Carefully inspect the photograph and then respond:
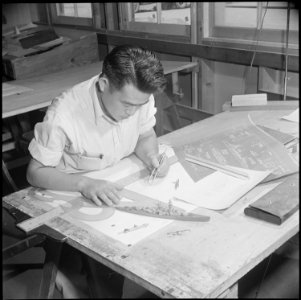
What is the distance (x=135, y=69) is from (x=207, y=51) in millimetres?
1623

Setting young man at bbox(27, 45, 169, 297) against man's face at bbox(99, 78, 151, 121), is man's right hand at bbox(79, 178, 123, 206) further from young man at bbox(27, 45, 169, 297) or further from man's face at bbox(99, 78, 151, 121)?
man's face at bbox(99, 78, 151, 121)

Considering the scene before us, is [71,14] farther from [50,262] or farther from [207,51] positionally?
[50,262]

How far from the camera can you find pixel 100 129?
4.30 ft

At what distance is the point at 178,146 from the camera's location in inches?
56.8

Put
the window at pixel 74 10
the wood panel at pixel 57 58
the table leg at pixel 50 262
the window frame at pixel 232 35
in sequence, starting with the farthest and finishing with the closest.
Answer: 1. the window at pixel 74 10
2. the wood panel at pixel 57 58
3. the window frame at pixel 232 35
4. the table leg at pixel 50 262

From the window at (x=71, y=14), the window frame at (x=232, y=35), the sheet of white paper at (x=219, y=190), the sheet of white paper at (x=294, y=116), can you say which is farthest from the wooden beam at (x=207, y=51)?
the sheet of white paper at (x=219, y=190)

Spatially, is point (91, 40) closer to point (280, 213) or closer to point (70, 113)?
point (70, 113)

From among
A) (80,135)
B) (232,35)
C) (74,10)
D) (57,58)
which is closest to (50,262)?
(80,135)

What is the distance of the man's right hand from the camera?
3.41 ft

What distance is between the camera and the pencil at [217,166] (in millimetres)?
1155

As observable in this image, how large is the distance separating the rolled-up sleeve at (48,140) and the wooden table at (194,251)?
0.81ft

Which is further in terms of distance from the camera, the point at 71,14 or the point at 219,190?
the point at 71,14

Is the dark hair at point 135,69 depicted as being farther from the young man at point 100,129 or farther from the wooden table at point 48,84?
the wooden table at point 48,84

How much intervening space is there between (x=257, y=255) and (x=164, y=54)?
7.76 ft
